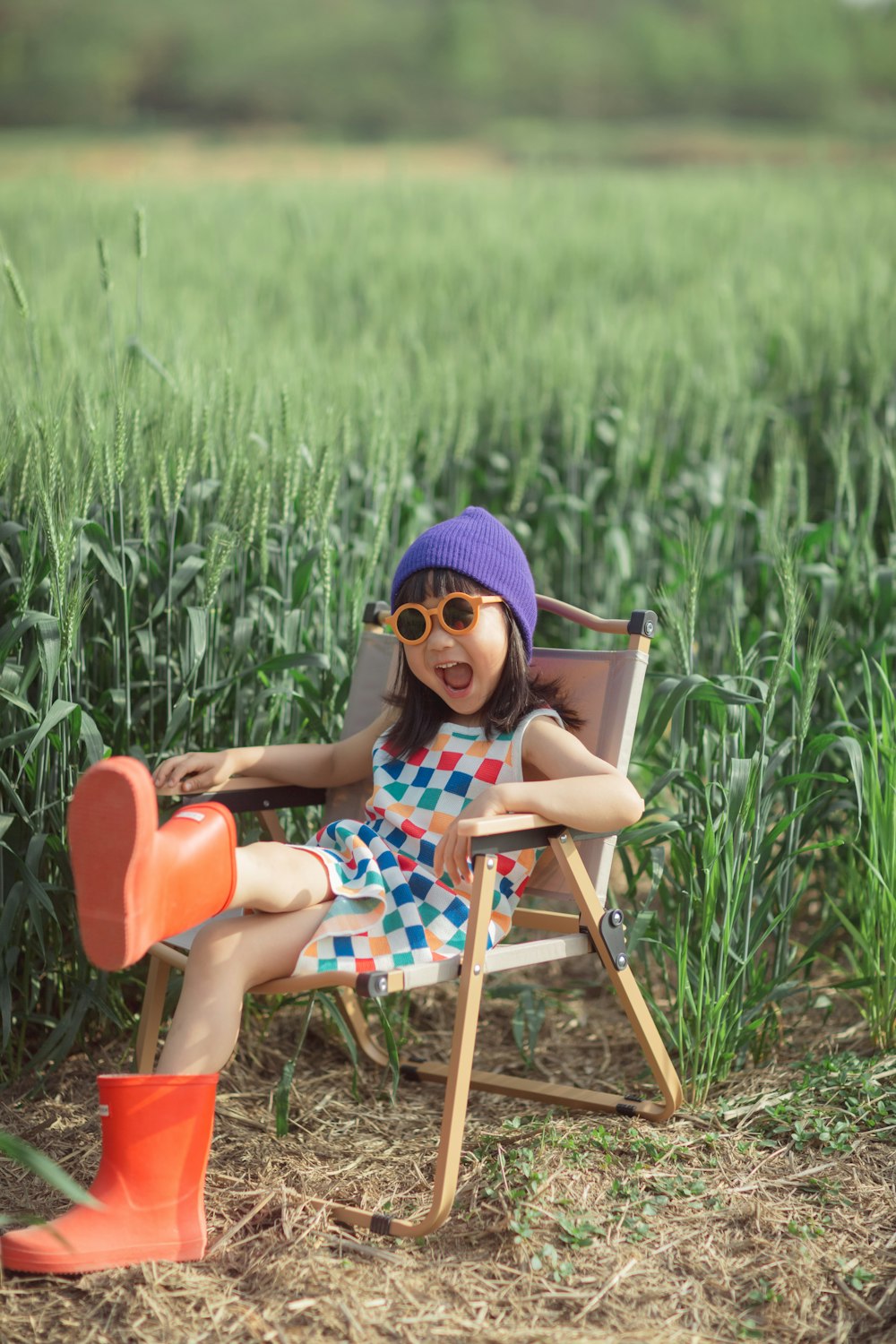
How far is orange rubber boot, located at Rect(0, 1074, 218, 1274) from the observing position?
1914 mm

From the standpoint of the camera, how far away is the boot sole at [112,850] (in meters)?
1.85

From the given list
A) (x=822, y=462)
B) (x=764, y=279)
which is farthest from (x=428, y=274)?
(x=822, y=462)

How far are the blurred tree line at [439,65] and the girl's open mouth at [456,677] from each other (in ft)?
134

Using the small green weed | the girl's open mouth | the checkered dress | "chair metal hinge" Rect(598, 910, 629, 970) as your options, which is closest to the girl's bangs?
the girl's open mouth

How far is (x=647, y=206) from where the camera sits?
1025 centimetres

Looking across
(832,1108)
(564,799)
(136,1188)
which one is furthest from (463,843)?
(832,1108)

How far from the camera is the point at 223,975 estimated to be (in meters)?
2.09

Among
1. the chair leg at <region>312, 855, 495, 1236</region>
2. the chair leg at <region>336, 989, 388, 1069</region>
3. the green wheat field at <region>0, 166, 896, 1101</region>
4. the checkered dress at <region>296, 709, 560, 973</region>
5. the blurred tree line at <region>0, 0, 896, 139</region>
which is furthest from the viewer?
the blurred tree line at <region>0, 0, 896, 139</region>

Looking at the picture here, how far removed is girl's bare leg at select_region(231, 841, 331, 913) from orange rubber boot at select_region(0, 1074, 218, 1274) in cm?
29

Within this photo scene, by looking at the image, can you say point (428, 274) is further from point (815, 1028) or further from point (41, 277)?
point (815, 1028)

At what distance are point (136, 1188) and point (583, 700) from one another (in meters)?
1.18

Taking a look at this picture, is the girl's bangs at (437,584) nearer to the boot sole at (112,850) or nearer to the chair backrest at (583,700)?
the chair backrest at (583,700)

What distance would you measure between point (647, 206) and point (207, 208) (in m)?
3.48

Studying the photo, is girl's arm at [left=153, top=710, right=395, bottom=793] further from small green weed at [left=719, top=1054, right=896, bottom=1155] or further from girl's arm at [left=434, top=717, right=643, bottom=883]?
small green weed at [left=719, top=1054, right=896, bottom=1155]
